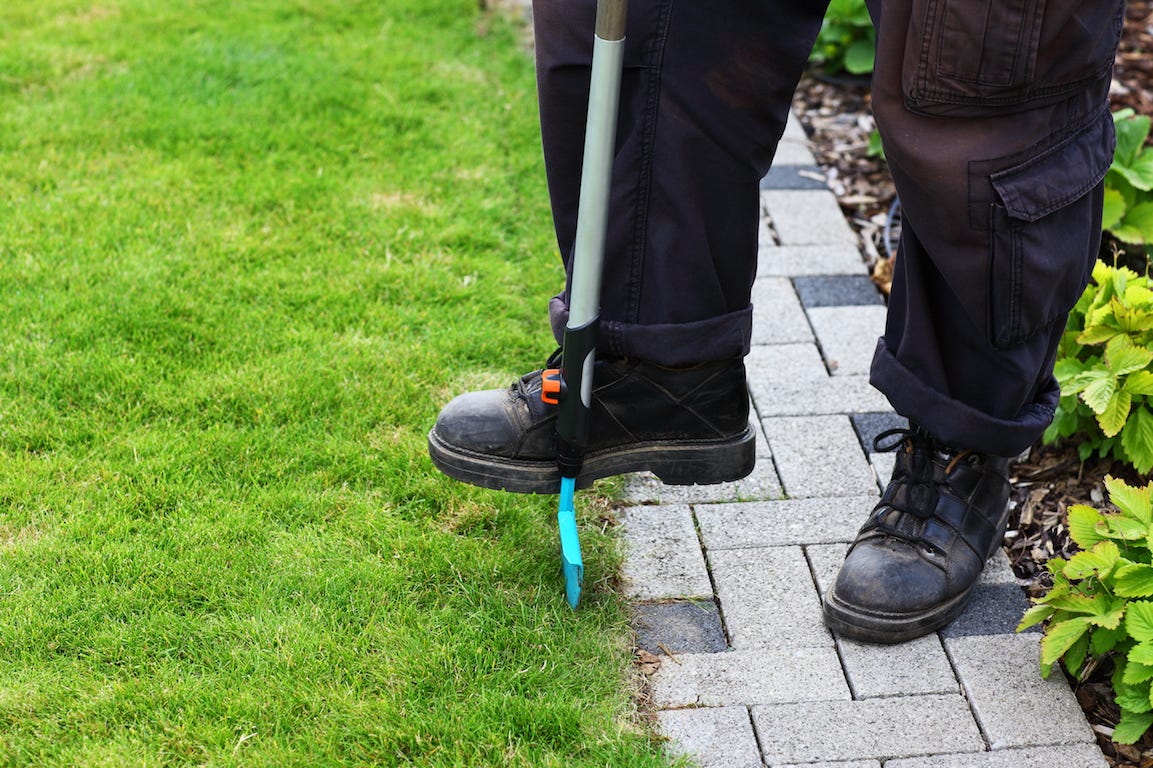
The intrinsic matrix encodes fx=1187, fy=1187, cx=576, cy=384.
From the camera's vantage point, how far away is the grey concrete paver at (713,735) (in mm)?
1832

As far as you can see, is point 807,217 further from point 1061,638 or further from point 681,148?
point 1061,638

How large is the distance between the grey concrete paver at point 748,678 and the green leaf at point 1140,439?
0.77m

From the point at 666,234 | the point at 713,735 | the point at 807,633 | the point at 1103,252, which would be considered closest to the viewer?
the point at 713,735

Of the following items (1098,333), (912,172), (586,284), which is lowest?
(1098,333)

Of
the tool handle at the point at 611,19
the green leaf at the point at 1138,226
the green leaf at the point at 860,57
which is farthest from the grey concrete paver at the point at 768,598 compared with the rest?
the green leaf at the point at 860,57

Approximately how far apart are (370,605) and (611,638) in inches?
16.7

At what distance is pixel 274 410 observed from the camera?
8.50ft

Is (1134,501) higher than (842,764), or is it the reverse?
(1134,501)

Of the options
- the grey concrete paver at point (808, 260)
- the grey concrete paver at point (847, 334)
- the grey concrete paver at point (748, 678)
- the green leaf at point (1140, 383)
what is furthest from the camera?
the grey concrete paver at point (808, 260)

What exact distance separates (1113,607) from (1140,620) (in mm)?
75

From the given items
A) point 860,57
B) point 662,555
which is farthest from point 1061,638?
point 860,57

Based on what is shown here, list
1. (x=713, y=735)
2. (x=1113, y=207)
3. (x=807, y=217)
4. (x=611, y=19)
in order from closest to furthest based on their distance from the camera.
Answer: (x=611, y=19)
(x=713, y=735)
(x=1113, y=207)
(x=807, y=217)

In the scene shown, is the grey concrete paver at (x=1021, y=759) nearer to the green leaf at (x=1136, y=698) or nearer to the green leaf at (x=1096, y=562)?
the green leaf at (x=1136, y=698)

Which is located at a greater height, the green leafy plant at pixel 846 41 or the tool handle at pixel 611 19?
the tool handle at pixel 611 19
